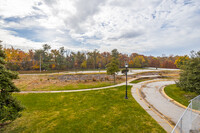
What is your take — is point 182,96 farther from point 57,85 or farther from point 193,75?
point 57,85

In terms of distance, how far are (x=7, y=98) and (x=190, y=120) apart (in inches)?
392

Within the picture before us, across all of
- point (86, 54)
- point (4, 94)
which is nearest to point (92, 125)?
point (4, 94)

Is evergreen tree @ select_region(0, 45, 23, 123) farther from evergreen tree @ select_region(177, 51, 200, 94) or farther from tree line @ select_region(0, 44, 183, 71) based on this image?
tree line @ select_region(0, 44, 183, 71)

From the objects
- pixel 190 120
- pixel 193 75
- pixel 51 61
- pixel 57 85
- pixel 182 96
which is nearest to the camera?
pixel 190 120

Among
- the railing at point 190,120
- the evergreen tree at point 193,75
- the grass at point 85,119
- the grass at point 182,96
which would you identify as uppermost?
the evergreen tree at point 193,75

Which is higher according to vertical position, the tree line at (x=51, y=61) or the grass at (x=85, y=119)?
the tree line at (x=51, y=61)

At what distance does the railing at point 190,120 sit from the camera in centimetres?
Answer: 413

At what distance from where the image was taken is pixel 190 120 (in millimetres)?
4766

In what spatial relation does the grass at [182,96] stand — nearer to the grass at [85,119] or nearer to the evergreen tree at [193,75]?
the evergreen tree at [193,75]

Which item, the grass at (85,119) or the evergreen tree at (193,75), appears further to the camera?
the evergreen tree at (193,75)

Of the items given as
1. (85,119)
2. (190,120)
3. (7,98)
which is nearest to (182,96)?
(190,120)

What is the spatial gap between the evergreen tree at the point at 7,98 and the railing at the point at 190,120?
830 cm

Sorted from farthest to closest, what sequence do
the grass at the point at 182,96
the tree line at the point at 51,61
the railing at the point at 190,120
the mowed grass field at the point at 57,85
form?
the tree line at the point at 51,61 → the mowed grass field at the point at 57,85 → the grass at the point at 182,96 → the railing at the point at 190,120

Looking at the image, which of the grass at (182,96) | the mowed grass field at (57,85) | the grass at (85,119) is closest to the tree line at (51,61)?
the mowed grass field at (57,85)
